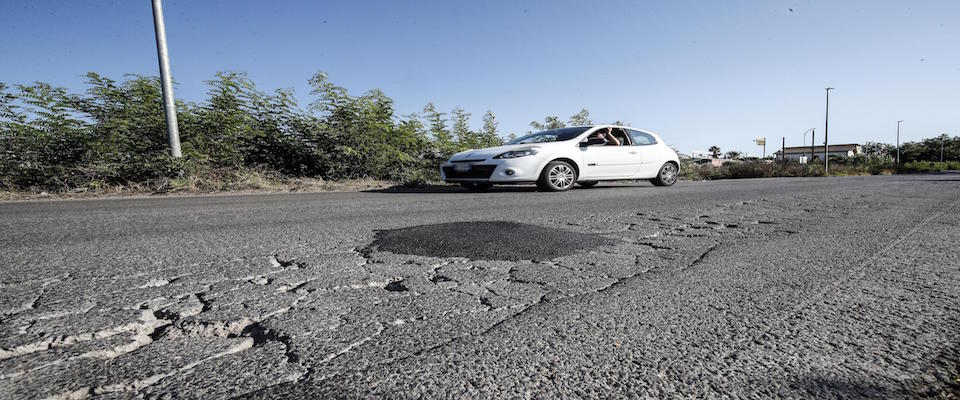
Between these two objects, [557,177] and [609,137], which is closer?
[557,177]

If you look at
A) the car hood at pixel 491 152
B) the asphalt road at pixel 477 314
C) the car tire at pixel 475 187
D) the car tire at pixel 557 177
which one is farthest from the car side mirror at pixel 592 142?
the asphalt road at pixel 477 314

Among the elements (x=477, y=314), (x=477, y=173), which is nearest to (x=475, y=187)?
(x=477, y=173)


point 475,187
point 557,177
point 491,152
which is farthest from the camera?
point 475,187

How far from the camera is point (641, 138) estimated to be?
8875mm

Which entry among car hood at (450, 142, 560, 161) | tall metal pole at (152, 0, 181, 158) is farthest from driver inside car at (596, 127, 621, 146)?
tall metal pole at (152, 0, 181, 158)

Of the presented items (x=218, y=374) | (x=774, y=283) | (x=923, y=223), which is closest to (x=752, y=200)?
(x=923, y=223)

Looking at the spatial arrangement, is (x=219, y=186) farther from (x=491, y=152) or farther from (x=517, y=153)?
(x=517, y=153)

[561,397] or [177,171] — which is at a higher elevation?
[177,171]

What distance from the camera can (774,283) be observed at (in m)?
1.93

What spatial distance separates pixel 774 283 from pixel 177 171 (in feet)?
27.3

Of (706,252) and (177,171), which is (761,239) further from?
(177,171)

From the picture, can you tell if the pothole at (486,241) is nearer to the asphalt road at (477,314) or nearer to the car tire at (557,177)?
the asphalt road at (477,314)

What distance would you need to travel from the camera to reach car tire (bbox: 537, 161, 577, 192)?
24.2ft

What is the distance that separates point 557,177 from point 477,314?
20.2ft
